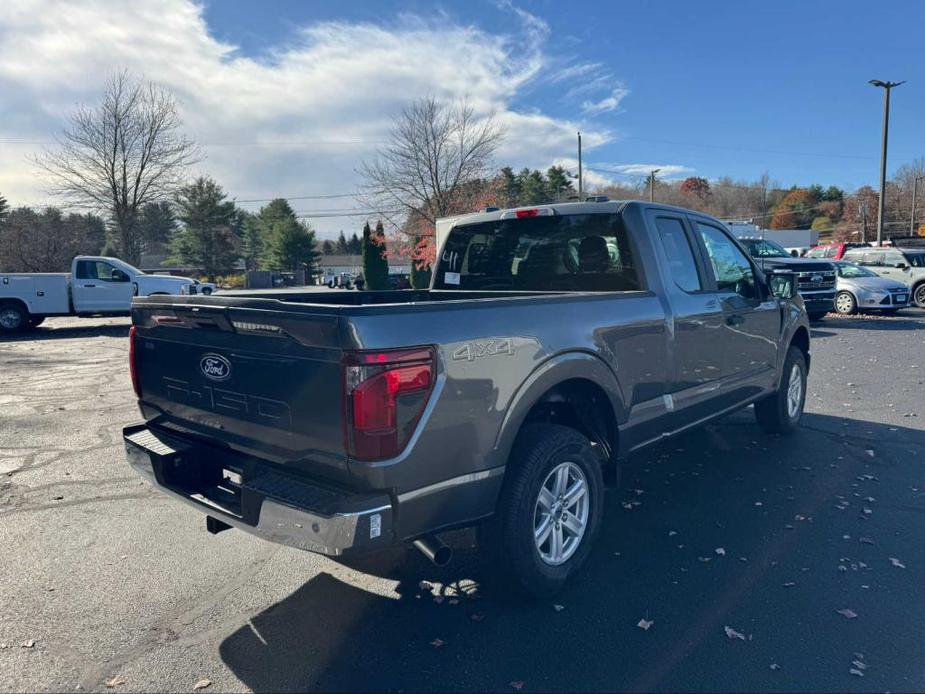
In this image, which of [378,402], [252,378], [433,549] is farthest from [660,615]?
[252,378]

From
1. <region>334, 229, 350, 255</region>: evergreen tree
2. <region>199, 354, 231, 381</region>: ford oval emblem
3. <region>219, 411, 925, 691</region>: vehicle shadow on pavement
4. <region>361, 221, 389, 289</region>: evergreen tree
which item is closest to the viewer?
<region>219, 411, 925, 691</region>: vehicle shadow on pavement

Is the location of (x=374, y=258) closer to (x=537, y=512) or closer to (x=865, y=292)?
(x=865, y=292)

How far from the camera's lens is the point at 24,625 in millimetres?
3074

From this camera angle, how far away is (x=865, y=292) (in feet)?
57.5

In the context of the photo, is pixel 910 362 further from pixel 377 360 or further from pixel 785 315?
pixel 377 360

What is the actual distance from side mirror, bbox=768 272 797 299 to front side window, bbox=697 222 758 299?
1.27ft

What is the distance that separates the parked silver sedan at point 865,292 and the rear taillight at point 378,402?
59.0ft

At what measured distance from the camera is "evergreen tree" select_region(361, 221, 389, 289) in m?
36.1

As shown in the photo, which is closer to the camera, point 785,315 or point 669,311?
point 669,311

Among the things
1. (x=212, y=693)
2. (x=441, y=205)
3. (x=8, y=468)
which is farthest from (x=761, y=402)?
(x=441, y=205)

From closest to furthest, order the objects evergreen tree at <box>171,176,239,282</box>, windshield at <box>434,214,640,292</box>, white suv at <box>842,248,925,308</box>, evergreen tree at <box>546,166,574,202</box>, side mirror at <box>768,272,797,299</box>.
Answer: windshield at <box>434,214,640,292</box>
side mirror at <box>768,272,797,299</box>
white suv at <box>842,248,925,308</box>
evergreen tree at <box>546,166,574,202</box>
evergreen tree at <box>171,176,239,282</box>

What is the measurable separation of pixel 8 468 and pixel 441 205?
2978 cm

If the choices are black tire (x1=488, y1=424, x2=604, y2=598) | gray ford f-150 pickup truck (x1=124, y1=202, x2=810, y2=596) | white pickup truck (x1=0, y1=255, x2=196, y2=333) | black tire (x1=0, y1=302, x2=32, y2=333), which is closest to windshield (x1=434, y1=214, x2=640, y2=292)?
gray ford f-150 pickup truck (x1=124, y1=202, x2=810, y2=596)

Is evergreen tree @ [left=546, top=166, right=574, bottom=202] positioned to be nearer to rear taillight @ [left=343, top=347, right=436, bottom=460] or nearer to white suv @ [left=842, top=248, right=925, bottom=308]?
white suv @ [left=842, top=248, right=925, bottom=308]
